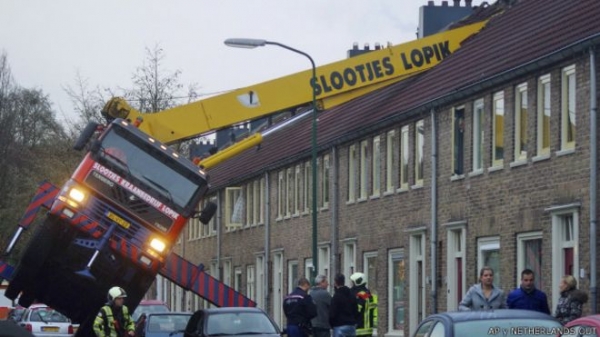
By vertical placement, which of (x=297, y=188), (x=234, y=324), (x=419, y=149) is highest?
(x=297, y=188)

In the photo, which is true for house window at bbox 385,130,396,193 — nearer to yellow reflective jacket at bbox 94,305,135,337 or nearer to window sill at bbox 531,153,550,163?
window sill at bbox 531,153,550,163

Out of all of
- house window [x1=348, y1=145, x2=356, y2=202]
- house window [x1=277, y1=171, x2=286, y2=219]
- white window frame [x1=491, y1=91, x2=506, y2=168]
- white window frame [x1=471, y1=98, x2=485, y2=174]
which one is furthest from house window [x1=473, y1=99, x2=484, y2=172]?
house window [x1=277, y1=171, x2=286, y2=219]

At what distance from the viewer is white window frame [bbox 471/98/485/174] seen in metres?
32.5

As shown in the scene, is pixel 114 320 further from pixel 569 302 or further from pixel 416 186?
pixel 416 186

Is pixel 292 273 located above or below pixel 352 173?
below

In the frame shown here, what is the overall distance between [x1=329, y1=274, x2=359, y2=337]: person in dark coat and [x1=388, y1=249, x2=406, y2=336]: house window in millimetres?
12209

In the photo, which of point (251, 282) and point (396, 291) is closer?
point (396, 291)

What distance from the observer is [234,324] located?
26391mm

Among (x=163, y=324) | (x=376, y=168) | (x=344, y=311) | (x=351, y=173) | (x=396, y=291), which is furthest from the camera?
(x=351, y=173)

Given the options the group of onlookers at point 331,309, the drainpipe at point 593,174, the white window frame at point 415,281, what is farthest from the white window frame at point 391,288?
the drainpipe at point 593,174

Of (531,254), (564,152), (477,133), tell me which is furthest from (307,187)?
(564,152)

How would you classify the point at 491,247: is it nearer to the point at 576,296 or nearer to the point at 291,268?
the point at 576,296

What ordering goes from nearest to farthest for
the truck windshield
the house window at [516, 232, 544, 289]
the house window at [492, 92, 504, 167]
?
1. the house window at [516, 232, 544, 289]
2. the truck windshield
3. the house window at [492, 92, 504, 167]

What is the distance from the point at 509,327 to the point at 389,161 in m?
22.9
